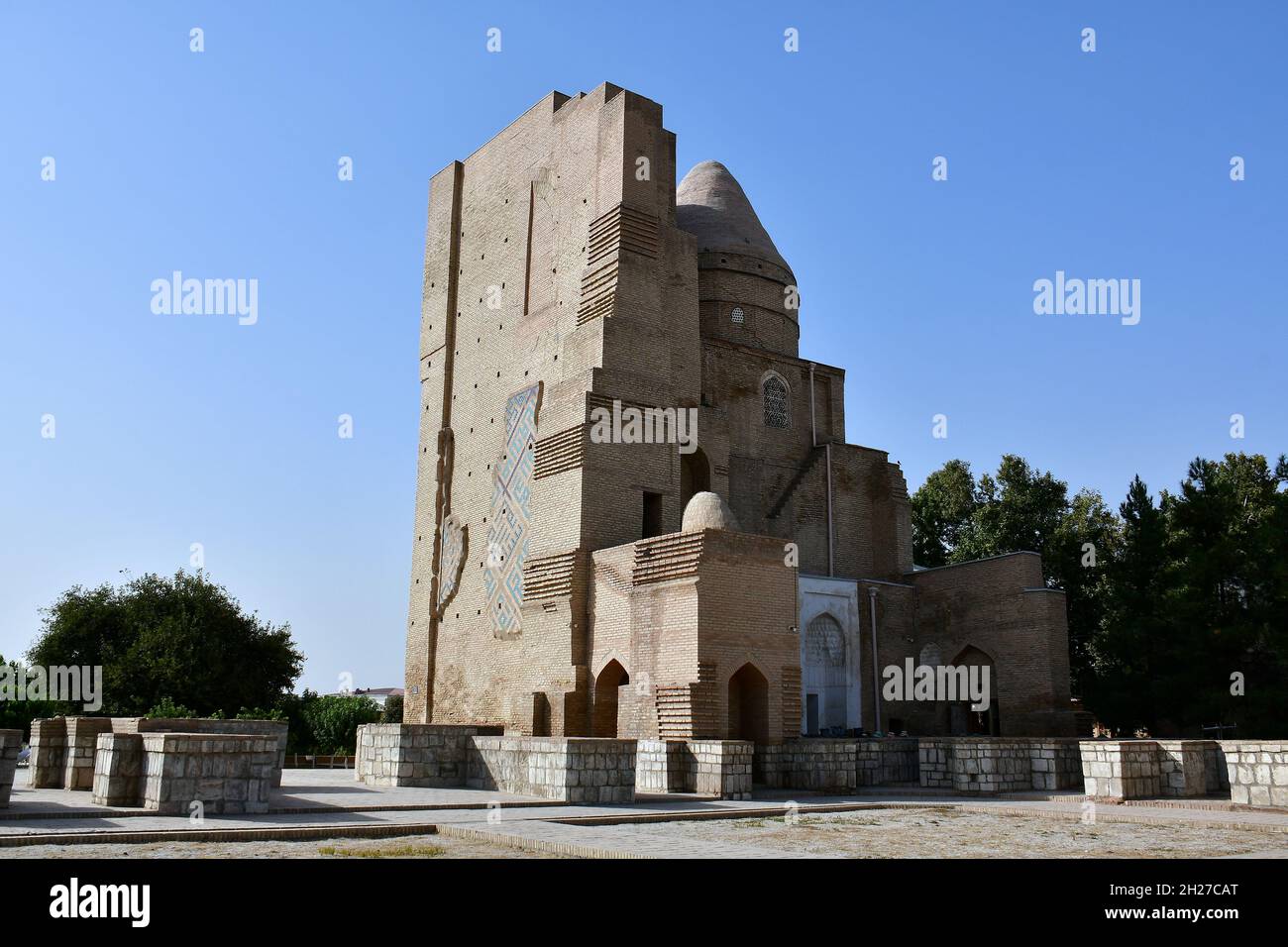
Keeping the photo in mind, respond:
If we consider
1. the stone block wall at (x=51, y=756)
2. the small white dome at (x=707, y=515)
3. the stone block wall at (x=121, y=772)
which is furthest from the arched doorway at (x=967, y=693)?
the stone block wall at (x=121, y=772)

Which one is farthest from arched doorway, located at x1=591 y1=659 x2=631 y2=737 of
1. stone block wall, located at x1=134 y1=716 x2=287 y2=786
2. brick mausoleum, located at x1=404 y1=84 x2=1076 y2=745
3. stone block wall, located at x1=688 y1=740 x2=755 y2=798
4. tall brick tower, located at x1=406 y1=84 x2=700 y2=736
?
stone block wall, located at x1=134 y1=716 x2=287 y2=786

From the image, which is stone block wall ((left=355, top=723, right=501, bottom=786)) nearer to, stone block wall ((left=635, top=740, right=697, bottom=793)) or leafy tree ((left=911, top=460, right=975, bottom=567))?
stone block wall ((left=635, top=740, right=697, bottom=793))

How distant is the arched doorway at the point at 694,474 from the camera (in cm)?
2219

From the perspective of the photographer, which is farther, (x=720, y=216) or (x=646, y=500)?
(x=720, y=216)

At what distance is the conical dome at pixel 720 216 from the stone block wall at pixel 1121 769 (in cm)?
1755

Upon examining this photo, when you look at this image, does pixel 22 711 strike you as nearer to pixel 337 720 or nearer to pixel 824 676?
pixel 337 720

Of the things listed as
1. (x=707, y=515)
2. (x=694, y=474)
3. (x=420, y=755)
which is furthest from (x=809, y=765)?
(x=694, y=474)

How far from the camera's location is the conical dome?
27156mm

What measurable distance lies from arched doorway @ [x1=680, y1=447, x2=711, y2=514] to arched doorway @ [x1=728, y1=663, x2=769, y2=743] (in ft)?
23.6

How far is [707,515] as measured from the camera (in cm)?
1548

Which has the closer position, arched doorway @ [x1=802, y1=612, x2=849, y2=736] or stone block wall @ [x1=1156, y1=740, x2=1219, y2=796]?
stone block wall @ [x1=1156, y1=740, x2=1219, y2=796]

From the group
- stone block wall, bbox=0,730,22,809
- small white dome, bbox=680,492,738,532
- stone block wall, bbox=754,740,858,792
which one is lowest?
stone block wall, bbox=754,740,858,792

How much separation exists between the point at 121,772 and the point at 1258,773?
10.8 m
